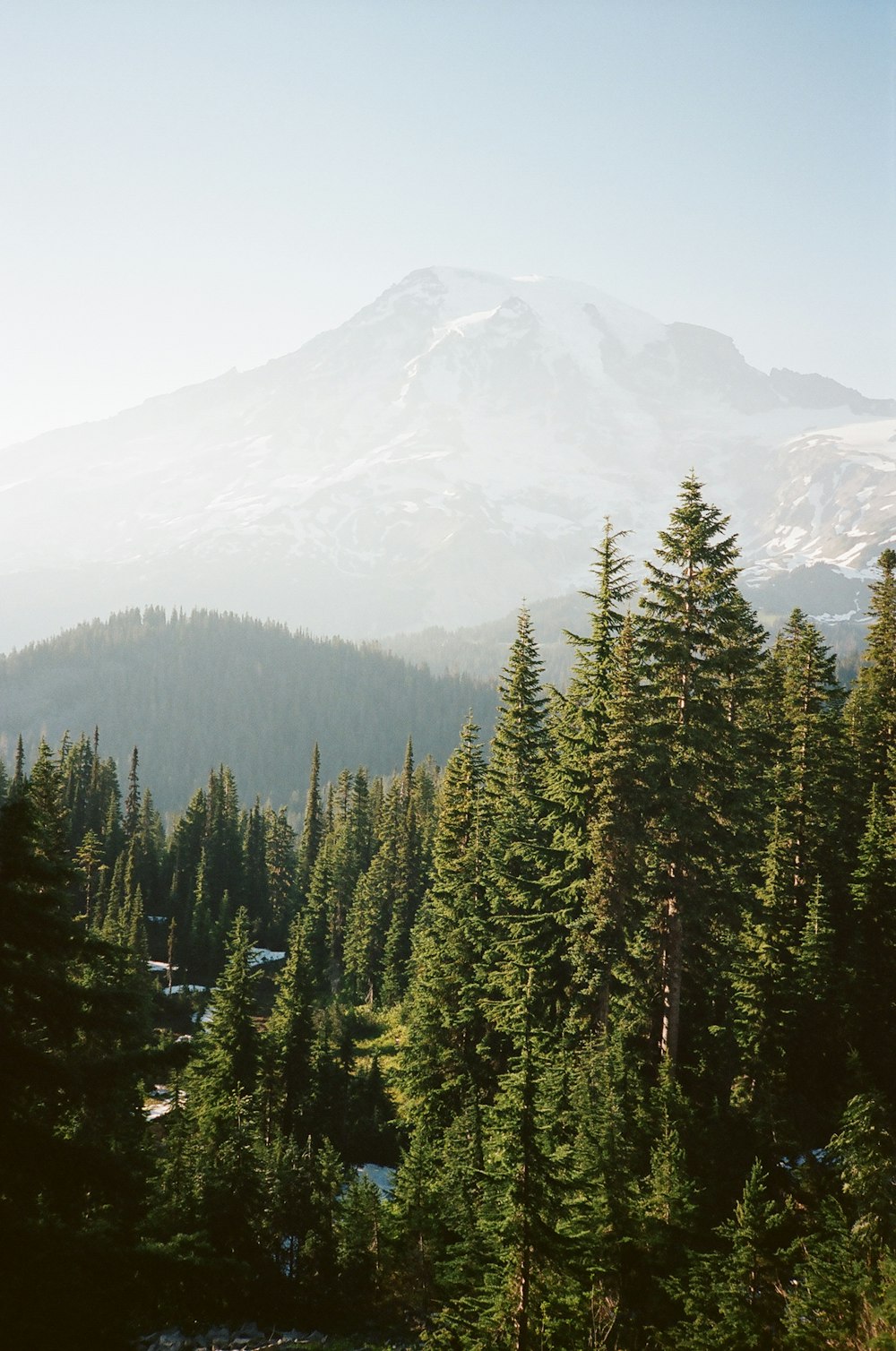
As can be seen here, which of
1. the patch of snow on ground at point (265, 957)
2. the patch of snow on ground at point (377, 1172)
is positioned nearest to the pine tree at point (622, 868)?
the patch of snow on ground at point (377, 1172)

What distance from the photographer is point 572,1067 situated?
2356cm

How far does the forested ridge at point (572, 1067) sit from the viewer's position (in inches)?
426

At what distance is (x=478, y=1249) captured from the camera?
1883 centimetres

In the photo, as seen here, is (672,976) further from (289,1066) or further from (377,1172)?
(377,1172)

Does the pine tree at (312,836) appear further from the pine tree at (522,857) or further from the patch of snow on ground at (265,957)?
the pine tree at (522,857)

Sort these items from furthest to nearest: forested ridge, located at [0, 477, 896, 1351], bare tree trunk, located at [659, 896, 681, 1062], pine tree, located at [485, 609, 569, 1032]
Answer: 1. pine tree, located at [485, 609, 569, 1032]
2. bare tree trunk, located at [659, 896, 681, 1062]
3. forested ridge, located at [0, 477, 896, 1351]

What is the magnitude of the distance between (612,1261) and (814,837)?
772 inches

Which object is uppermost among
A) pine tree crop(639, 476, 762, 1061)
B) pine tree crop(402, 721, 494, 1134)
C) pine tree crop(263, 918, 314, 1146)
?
pine tree crop(639, 476, 762, 1061)

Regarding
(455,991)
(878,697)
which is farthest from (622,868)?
(878,697)

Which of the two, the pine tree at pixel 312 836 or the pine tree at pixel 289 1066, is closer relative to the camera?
the pine tree at pixel 289 1066

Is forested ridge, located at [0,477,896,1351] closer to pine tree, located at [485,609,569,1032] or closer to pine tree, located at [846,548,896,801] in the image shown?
pine tree, located at [485,609,569,1032]

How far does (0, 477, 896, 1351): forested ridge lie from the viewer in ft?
35.5

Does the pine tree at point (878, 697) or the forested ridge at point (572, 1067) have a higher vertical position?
the pine tree at point (878, 697)

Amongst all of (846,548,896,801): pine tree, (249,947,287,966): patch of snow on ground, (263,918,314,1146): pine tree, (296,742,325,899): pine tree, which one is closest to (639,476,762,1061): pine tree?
(263,918,314,1146): pine tree
